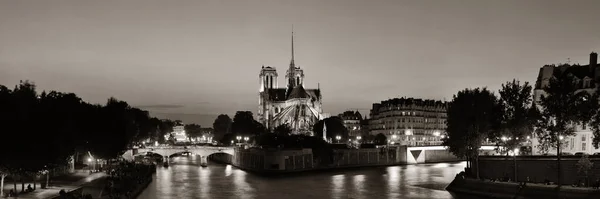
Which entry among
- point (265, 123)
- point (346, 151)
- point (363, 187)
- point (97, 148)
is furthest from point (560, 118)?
point (265, 123)

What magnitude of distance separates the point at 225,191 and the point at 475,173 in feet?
76.5

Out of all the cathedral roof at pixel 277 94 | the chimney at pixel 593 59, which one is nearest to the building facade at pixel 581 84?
the chimney at pixel 593 59

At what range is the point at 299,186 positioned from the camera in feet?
203

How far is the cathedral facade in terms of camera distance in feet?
475

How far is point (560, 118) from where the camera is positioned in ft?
135

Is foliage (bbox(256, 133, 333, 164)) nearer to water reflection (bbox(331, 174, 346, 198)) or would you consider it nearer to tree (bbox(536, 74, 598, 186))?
water reflection (bbox(331, 174, 346, 198))

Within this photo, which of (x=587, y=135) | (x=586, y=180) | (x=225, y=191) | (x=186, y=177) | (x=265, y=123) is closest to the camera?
(x=586, y=180)

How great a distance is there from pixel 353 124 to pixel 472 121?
12281 centimetres

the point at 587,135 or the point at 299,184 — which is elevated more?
the point at 587,135

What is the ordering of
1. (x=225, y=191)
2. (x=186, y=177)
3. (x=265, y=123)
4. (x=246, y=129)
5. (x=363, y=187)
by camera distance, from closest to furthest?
(x=225, y=191) → (x=363, y=187) → (x=186, y=177) → (x=246, y=129) → (x=265, y=123)

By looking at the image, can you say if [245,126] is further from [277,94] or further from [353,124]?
[353,124]

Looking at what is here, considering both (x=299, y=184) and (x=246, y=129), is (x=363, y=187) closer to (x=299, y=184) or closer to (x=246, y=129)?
(x=299, y=184)

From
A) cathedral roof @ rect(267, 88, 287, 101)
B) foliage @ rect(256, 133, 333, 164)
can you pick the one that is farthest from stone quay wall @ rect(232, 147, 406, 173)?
cathedral roof @ rect(267, 88, 287, 101)

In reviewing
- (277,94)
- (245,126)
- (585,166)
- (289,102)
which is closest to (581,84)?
(585,166)
